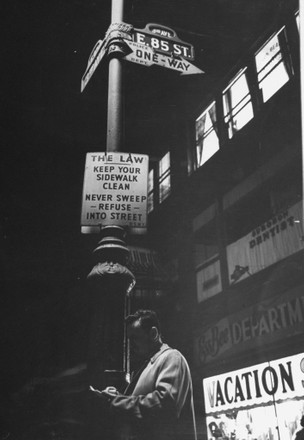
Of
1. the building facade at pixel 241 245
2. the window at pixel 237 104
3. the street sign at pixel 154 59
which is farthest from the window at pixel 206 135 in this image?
the street sign at pixel 154 59

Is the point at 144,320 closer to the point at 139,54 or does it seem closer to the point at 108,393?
the point at 108,393

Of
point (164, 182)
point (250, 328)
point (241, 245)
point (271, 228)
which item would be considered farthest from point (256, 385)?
point (164, 182)

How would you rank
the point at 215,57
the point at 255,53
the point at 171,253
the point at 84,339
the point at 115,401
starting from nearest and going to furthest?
1. the point at 115,401
2. the point at 84,339
3. the point at 215,57
4. the point at 171,253
5. the point at 255,53

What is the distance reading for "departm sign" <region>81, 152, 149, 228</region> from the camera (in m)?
3.10

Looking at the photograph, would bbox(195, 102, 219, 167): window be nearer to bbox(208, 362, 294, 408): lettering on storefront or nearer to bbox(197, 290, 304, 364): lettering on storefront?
bbox(197, 290, 304, 364): lettering on storefront

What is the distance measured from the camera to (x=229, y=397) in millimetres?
7320

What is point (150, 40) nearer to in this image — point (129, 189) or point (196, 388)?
point (129, 189)

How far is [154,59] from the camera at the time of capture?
147 inches

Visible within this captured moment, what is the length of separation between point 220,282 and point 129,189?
5.59 metres

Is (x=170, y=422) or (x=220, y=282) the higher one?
(x=220, y=282)

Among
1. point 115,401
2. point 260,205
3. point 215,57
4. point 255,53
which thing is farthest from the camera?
point 255,53

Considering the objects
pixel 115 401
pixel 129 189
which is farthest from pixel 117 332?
pixel 129 189

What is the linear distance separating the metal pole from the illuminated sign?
16.0 feet

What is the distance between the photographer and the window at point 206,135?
9820mm
